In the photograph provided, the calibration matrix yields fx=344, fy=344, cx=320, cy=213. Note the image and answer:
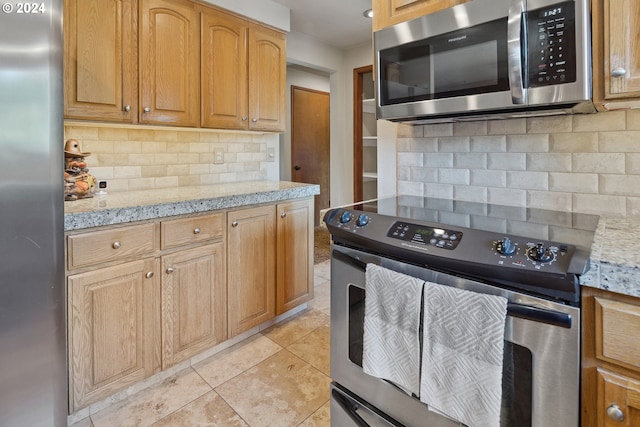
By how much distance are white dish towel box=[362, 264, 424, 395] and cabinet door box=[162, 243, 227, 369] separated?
3.71 feet

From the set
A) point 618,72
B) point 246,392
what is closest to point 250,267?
point 246,392

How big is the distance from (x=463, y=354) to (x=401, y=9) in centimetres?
133

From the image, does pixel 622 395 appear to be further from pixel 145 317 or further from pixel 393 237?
pixel 145 317

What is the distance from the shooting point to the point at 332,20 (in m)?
3.25

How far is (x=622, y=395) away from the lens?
731 mm

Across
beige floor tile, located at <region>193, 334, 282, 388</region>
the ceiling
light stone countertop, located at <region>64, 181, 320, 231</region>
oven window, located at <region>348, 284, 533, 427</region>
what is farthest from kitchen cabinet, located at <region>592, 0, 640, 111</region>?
the ceiling

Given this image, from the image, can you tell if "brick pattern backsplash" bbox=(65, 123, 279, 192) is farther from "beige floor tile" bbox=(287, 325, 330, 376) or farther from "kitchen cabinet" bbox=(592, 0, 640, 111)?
"kitchen cabinet" bbox=(592, 0, 640, 111)

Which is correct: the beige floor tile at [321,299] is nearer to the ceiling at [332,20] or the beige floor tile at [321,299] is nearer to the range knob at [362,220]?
the range knob at [362,220]

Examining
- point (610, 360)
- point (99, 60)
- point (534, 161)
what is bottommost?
point (610, 360)

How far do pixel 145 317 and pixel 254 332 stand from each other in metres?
0.79

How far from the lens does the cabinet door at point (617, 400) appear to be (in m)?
0.72

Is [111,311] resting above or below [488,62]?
below

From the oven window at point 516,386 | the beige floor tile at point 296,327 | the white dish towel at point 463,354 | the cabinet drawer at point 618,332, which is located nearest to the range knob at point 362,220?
the white dish towel at point 463,354

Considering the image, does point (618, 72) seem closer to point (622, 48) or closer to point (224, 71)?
point (622, 48)
